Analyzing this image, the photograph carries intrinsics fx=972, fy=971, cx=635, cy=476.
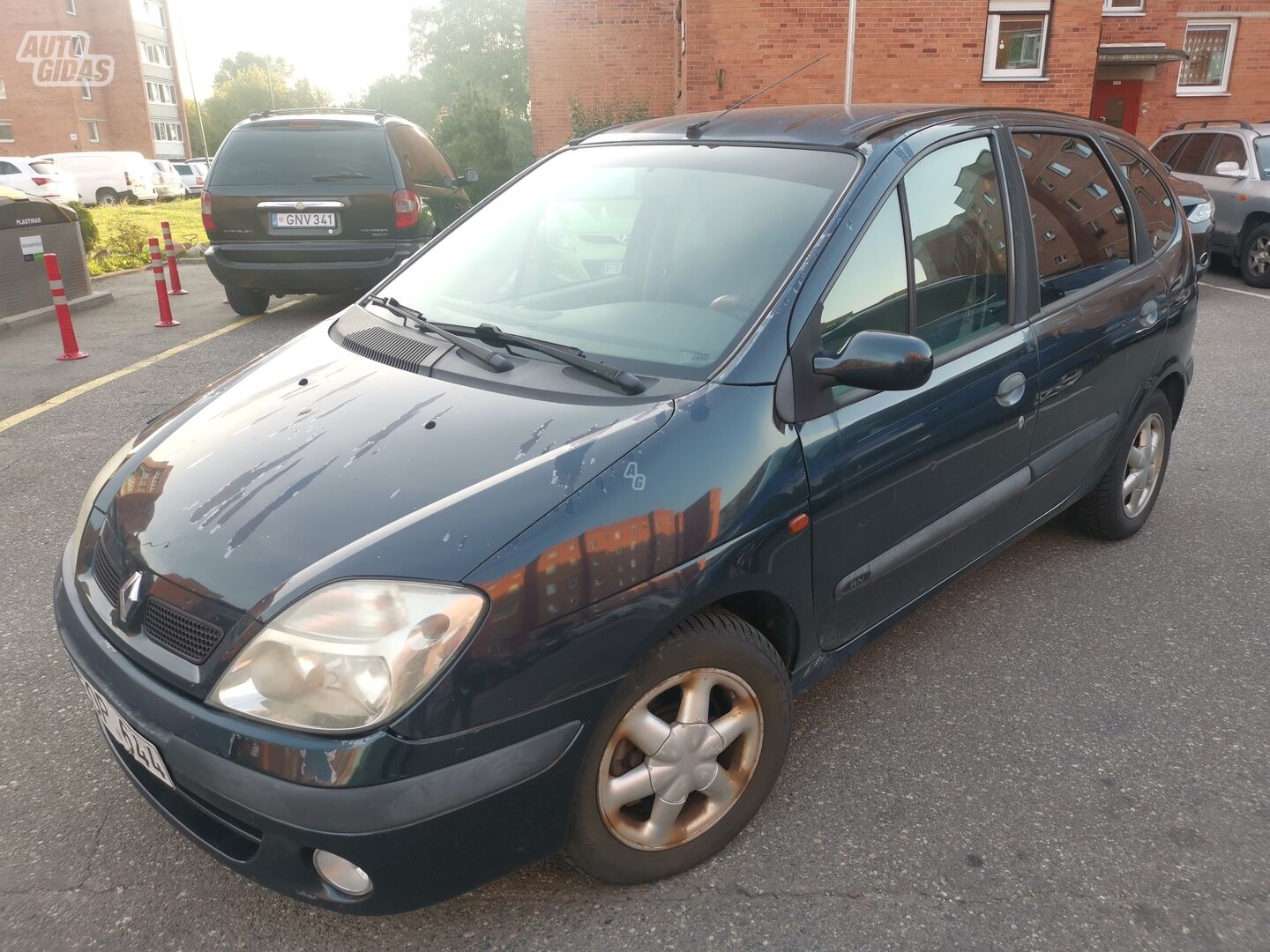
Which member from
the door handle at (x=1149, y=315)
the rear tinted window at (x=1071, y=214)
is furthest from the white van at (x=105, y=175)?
the door handle at (x=1149, y=315)

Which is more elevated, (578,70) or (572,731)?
(578,70)

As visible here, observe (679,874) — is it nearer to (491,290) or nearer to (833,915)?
(833,915)

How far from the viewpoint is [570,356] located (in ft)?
8.13

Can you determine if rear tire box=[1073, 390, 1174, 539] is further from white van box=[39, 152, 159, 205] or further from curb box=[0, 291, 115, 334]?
white van box=[39, 152, 159, 205]

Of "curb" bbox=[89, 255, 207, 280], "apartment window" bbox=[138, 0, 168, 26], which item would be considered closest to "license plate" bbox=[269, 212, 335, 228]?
"curb" bbox=[89, 255, 207, 280]

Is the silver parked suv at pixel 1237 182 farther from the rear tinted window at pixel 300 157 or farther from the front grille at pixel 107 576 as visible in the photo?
the front grille at pixel 107 576

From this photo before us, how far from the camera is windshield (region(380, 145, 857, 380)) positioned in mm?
2500

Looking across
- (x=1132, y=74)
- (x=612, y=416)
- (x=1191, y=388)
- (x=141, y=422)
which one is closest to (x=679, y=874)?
(x=612, y=416)

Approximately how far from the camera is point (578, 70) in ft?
72.9

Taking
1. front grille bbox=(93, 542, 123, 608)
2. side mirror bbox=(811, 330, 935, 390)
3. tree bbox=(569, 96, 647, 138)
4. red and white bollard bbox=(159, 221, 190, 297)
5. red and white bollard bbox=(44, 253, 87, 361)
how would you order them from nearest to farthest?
front grille bbox=(93, 542, 123, 608) < side mirror bbox=(811, 330, 935, 390) < red and white bollard bbox=(44, 253, 87, 361) < red and white bollard bbox=(159, 221, 190, 297) < tree bbox=(569, 96, 647, 138)

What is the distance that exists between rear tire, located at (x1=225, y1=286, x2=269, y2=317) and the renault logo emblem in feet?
25.1

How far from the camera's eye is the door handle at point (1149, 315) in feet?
11.9

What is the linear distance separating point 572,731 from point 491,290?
5.07ft

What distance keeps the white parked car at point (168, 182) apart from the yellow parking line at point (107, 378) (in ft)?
110
